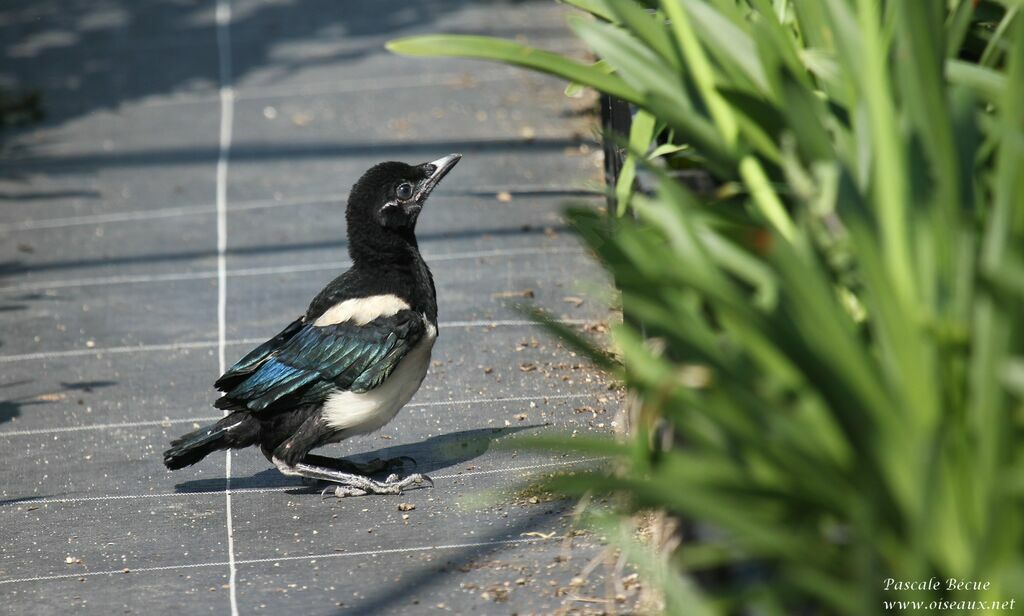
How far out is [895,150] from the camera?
310 cm

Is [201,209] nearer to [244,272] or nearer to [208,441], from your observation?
[244,272]

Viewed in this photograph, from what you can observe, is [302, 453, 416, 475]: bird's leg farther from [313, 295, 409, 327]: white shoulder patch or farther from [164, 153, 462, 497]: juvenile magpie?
[313, 295, 409, 327]: white shoulder patch

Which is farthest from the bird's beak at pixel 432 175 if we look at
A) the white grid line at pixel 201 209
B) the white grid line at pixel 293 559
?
the white grid line at pixel 201 209

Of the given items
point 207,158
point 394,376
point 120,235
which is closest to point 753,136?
point 394,376

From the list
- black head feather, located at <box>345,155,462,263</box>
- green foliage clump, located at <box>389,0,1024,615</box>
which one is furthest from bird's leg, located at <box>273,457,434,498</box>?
green foliage clump, located at <box>389,0,1024,615</box>

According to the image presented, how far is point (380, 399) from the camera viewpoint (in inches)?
236

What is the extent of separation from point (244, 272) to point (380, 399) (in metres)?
3.26

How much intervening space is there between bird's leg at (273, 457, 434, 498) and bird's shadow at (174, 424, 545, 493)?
0.62 feet

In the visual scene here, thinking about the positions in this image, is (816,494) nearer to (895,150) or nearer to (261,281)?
(895,150)

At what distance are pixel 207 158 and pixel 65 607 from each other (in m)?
6.73

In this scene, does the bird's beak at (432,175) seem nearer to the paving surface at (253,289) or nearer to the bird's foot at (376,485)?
the paving surface at (253,289)

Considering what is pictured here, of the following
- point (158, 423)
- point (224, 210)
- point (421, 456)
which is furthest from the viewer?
point (224, 210)

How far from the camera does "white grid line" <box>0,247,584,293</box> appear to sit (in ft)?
29.5

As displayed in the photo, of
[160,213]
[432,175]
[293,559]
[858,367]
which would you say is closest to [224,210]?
[160,213]
